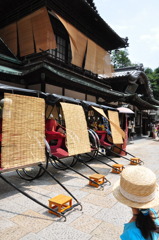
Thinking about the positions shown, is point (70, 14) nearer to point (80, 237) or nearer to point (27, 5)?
point (27, 5)

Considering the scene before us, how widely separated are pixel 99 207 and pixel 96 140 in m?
3.56

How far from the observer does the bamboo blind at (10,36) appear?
9398 millimetres

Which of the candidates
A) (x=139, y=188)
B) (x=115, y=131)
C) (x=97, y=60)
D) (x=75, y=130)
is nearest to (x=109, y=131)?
(x=115, y=131)

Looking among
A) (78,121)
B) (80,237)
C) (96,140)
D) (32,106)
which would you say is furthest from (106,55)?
(80,237)

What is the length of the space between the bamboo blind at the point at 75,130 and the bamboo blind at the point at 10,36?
5991 millimetres

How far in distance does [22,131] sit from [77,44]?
7911 millimetres

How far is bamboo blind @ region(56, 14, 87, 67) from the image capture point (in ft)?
31.7

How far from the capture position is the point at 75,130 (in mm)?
5324

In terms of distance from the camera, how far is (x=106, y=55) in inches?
531

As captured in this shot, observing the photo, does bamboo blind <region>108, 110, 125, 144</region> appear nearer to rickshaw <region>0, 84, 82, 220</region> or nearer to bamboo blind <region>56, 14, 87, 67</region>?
rickshaw <region>0, 84, 82, 220</region>

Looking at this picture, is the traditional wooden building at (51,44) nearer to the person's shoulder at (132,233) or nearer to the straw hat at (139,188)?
the straw hat at (139,188)

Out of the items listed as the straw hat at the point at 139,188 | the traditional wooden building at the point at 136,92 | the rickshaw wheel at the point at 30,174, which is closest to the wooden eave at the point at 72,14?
the traditional wooden building at the point at 136,92

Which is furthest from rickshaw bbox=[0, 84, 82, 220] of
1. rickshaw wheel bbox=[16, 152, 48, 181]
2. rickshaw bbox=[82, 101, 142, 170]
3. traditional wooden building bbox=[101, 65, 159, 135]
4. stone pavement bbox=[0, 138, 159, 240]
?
traditional wooden building bbox=[101, 65, 159, 135]

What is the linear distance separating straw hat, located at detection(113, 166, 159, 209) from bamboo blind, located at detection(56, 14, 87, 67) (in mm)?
9226
